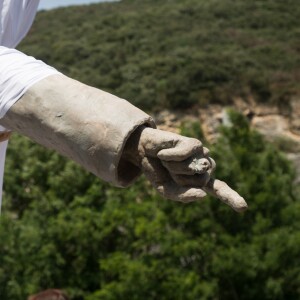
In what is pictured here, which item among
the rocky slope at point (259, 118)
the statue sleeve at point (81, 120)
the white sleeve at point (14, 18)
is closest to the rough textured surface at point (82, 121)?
the statue sleeve at point (81, 120)

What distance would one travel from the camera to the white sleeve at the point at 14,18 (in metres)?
2.07

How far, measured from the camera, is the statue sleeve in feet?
5.65

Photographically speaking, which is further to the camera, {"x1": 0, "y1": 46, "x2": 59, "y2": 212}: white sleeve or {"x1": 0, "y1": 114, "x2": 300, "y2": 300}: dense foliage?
{"x1": 0, "y1": 114, "x2": 300, "y2": 300}: dense foliage

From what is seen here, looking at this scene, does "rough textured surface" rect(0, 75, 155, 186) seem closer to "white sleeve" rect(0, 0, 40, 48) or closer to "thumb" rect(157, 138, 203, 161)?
"thumb" rect(157, 138, 203, 161)

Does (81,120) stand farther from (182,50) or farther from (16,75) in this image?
(182,50)

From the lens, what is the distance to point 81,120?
1748 millimetres

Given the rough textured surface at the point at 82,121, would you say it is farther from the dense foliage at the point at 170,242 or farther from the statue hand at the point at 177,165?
the dense foliage at the point at 170,242

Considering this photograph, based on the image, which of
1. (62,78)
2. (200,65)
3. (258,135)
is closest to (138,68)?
(200,65)

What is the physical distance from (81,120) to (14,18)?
0.51 meters

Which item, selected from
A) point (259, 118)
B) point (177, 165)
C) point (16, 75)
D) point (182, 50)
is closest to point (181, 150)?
point (177, 165)

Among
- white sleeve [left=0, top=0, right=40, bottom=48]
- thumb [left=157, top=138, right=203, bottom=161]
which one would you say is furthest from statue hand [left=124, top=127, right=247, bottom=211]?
white sleeve [left=0, top=0, right=40, bottom=48]

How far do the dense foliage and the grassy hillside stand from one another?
15516 mm

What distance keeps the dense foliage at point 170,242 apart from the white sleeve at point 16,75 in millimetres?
7520

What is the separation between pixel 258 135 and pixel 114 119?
954 centimetres
